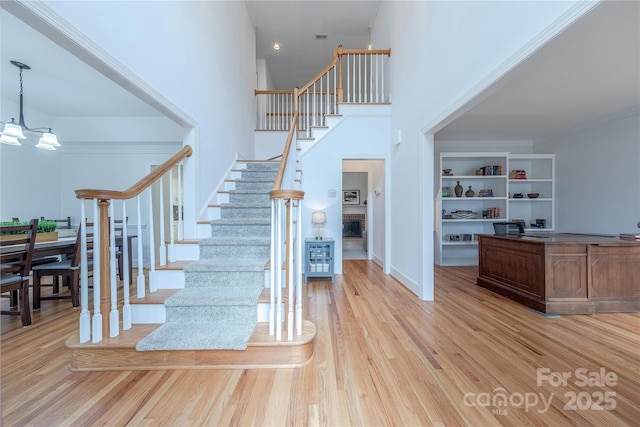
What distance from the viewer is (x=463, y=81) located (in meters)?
2.27

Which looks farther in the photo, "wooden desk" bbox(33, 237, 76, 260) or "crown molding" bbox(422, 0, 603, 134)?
"wooden desk" bbox(33, 237, 76, 260)

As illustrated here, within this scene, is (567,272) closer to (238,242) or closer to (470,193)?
(470,193)

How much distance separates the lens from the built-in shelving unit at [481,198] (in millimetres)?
4961

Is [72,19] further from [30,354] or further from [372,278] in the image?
[372,278]

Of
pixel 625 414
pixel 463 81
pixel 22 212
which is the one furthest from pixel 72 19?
pixel 22 212

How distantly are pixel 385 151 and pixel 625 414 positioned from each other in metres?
3.67

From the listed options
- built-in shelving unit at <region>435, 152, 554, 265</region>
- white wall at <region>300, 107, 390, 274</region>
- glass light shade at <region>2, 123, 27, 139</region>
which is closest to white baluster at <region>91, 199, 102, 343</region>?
glass light shade at <region>2, 123, 27, 139</region>

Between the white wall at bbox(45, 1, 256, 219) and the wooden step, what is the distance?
4.94 feet

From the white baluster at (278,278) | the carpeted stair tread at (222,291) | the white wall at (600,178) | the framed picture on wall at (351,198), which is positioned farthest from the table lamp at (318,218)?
the framed picture on wall at (351,198)

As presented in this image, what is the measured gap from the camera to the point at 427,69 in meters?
2.99

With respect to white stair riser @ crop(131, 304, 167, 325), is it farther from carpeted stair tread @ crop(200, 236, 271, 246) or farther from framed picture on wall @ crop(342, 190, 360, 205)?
framed picture on wall @ crop(342, 190, 360, 205)

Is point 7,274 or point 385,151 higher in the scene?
point 385,151

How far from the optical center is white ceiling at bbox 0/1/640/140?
2.13 meters

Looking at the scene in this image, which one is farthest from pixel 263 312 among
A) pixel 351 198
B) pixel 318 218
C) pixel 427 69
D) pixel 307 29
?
pixel 351 198
